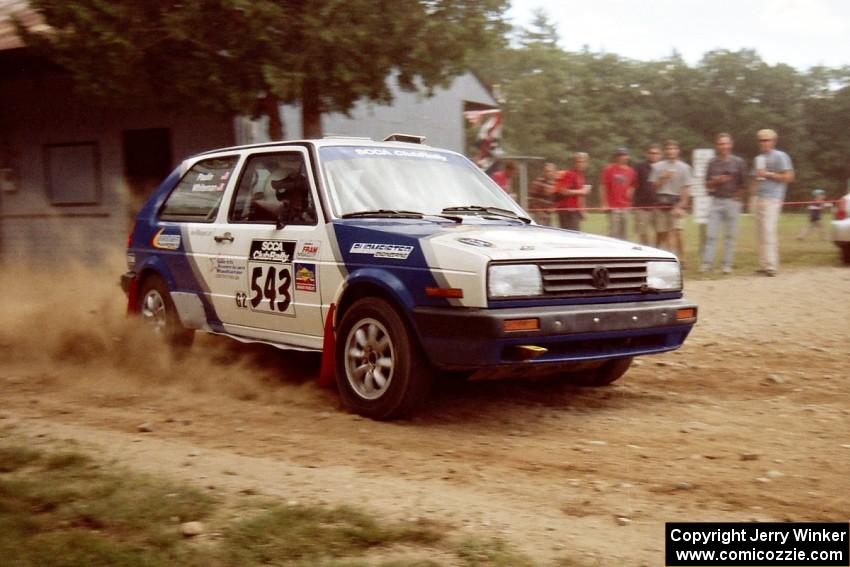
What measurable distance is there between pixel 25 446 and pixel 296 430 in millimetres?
1506

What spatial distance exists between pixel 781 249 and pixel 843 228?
163 inches

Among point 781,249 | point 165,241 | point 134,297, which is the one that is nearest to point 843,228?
point 781,249

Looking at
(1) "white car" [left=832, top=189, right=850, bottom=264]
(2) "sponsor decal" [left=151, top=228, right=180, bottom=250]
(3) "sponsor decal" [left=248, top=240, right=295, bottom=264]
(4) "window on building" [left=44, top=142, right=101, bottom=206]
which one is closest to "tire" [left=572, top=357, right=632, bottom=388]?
(3) "sponsor decal" [left=248, top=240, right=295, bottom=264]

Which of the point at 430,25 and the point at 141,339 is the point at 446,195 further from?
the point at 430,25

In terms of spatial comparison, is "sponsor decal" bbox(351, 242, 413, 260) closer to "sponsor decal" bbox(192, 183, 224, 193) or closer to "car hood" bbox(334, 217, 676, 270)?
"car hood" bbox(334, 217, 676, 270)

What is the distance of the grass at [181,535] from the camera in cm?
360

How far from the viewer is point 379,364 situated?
6.00 meters

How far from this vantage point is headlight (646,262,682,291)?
622cm

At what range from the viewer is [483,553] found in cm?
365

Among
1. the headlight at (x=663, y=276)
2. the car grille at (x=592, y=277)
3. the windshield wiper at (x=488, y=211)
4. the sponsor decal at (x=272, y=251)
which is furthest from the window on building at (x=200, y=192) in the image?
the headlight at (x=663, y=276)

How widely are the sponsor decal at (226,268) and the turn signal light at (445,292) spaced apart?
6.61 ft

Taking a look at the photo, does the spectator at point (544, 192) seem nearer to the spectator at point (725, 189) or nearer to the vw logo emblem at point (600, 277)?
the spectator at point (725, 189)

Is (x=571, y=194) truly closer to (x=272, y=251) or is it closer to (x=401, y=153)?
(x=401, y=153)

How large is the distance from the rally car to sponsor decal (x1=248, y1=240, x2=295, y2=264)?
0.01m
